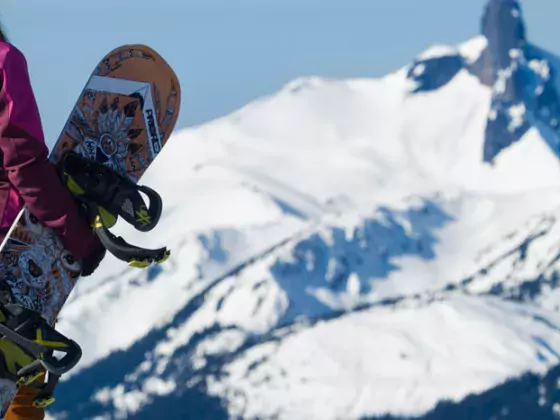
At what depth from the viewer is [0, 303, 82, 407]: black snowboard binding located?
26.5 ft

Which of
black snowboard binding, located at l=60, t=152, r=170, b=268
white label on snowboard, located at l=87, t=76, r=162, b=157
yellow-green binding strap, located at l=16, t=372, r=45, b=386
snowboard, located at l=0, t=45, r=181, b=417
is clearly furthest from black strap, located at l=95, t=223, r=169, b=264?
white label on snowboard, located at l=87, t=76, r=162, b=157

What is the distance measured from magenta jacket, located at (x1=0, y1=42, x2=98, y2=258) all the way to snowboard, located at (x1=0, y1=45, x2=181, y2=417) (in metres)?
0.13

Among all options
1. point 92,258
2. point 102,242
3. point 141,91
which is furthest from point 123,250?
point 141,91

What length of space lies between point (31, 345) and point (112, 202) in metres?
1.24

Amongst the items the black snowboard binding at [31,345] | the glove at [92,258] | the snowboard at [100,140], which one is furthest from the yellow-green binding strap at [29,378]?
the glove at [92,258]

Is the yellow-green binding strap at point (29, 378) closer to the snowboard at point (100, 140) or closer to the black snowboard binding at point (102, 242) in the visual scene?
the black snowboard binding at point (102, 242)

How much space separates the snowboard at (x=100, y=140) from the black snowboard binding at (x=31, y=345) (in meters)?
0.18

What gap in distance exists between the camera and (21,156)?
826cm

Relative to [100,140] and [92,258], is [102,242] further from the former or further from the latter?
[100,140]

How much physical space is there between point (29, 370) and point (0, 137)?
141 cm

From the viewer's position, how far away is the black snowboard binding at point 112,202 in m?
8.66

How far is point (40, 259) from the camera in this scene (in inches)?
346

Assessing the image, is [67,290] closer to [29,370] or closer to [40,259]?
[40,259]

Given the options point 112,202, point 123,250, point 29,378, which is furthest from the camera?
point 112,202
